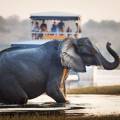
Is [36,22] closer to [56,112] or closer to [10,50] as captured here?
[10,50]

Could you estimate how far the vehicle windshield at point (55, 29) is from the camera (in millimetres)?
5531

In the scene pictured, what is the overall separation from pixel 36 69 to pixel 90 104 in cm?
63

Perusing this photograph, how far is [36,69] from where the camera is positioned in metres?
5.35

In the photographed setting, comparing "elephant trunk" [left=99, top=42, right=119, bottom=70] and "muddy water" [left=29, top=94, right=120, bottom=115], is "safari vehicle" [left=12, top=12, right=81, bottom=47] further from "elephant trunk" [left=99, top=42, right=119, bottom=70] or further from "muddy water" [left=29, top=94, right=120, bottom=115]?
"muddy water" [left=29, top=94, right=120, bottom=115]

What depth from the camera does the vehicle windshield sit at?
218 inches

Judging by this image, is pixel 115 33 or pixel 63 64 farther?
pixel 115 33

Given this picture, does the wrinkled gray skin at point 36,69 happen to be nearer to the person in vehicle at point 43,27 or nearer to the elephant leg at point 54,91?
the elephant leg at point 54,91

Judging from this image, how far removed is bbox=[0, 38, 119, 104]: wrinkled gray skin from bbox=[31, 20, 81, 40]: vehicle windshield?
170 millimetres

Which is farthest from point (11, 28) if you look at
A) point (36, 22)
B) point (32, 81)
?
point (32, 81)

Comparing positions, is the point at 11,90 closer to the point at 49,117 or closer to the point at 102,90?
the point at 49,117

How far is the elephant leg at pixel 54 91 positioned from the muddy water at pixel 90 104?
8 centimetres

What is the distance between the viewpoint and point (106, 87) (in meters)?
5.65

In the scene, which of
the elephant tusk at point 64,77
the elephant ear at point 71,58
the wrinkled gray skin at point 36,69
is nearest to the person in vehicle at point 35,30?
the wrinkled gray skin at point 36,69

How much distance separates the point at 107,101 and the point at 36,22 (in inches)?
41.6
